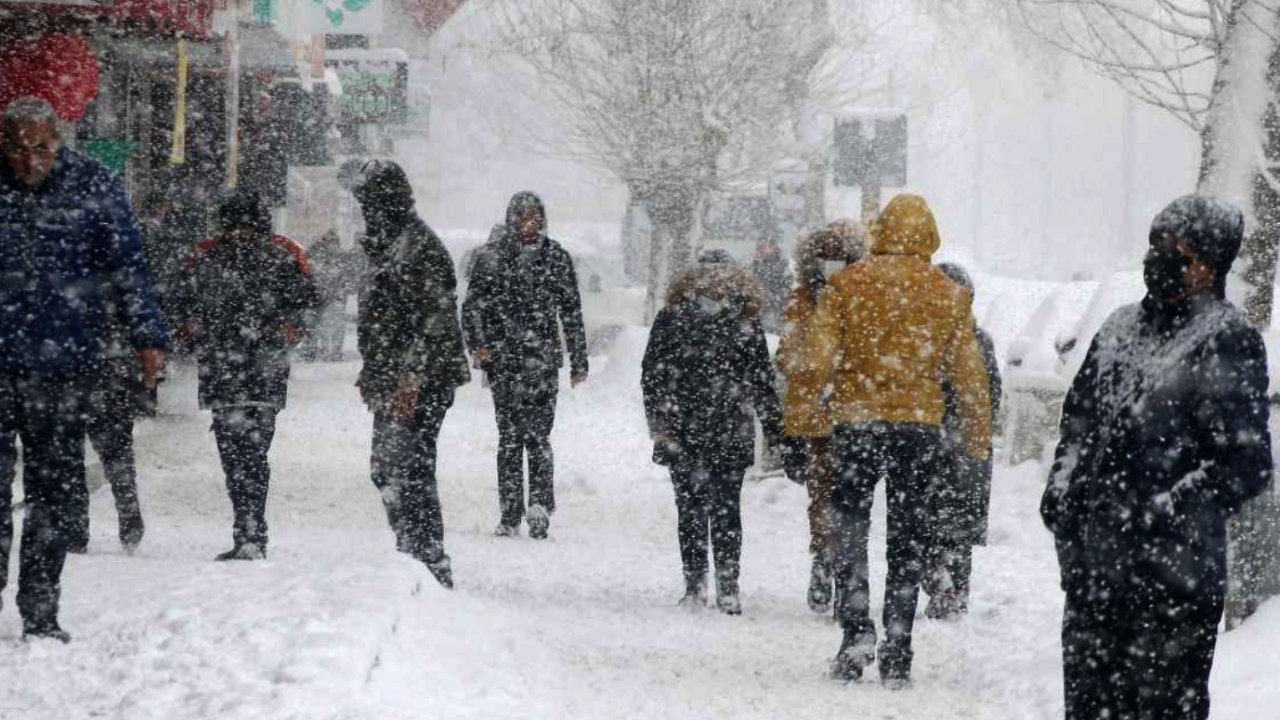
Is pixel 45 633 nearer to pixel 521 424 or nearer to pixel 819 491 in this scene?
pixel 819 491

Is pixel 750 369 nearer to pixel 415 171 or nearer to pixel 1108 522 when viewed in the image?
pixel 1108 522

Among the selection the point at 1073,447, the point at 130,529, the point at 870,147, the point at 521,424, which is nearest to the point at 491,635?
the point at 130,529

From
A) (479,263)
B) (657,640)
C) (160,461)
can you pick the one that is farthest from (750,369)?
(160,461)

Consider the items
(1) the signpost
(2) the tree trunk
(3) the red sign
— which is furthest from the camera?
(1) the signpost

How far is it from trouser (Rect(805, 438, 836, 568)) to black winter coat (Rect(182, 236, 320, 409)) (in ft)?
8.12

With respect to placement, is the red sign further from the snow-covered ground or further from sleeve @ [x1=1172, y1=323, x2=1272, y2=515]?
sleeve @ [x1=1172, y1=323, x2=1272, y2=515]

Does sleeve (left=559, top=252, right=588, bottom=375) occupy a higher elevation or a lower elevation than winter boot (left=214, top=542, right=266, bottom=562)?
higher

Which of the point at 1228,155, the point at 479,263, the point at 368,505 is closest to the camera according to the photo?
the point at 1228,155

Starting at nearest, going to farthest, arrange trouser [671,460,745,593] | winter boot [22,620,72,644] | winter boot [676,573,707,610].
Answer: winter boot [22,620,72,644] < trouser [671,460,745,593] < winter boot [676,573,707,610]

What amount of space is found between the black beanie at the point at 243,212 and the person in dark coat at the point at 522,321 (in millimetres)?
1785

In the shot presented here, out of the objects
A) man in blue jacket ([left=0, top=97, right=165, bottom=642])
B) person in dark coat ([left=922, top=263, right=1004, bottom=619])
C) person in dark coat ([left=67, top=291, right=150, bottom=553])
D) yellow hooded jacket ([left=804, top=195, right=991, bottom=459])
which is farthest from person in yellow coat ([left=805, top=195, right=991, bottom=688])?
person in dark coat ([left=67, top=291, right=150, bottom=553])

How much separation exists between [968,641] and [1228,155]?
2900 mm

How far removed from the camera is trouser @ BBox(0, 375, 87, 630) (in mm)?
6402

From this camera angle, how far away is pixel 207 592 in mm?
7203
